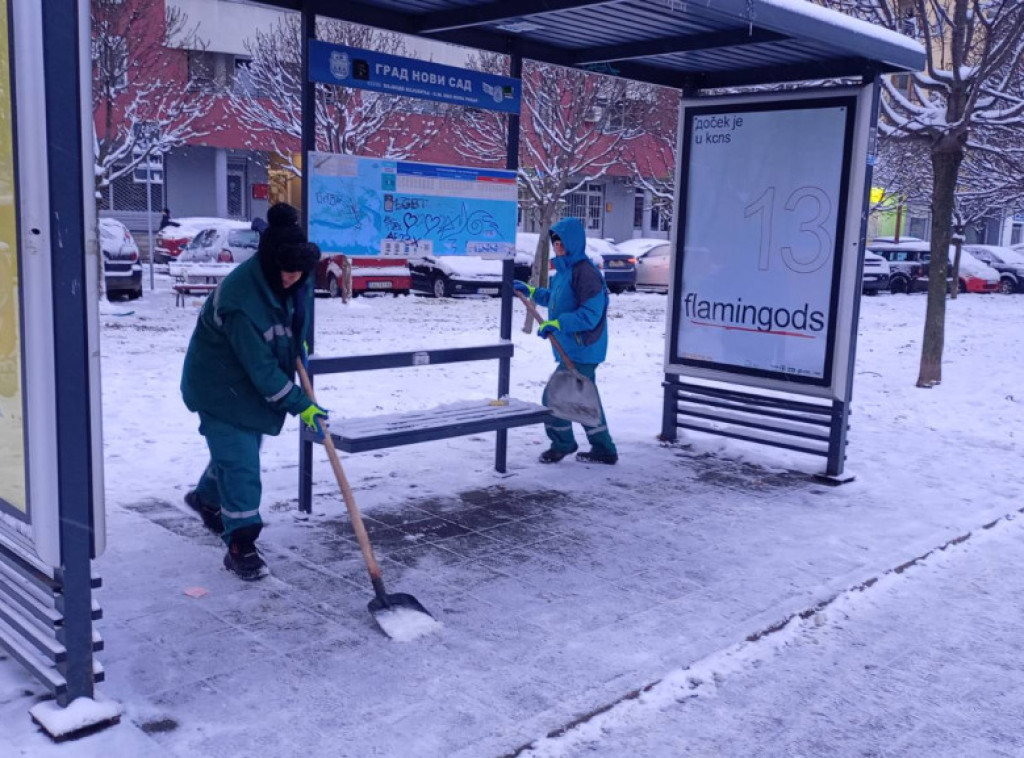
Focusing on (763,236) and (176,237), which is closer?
(763,236)

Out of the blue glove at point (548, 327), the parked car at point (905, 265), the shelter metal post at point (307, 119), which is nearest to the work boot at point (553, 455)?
the blue glove at point (548, 327)

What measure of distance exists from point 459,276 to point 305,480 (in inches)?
595

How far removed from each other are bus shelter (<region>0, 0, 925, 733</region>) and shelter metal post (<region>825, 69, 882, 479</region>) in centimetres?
2

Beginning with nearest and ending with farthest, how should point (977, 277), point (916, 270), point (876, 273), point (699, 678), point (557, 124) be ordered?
point (699, 678), point (557, 124), point (876, 273), point (916, 270), point (977, 277)

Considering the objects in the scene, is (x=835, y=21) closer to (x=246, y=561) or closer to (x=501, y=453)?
(x=501, y=453)

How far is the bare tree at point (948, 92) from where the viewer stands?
31.6ft

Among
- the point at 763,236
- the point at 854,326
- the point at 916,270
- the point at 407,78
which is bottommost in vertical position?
the point at 916,270

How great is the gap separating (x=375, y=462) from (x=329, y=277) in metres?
12.9

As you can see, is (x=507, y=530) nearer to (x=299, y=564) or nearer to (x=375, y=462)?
(x=299, y=564)

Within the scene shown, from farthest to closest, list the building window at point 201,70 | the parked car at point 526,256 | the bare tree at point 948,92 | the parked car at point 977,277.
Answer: the parked car at point 977,277 → the parked car at point 526,256 → the building window at point 201,70 → the bare tree at point 948,92

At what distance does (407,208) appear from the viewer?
235 inches

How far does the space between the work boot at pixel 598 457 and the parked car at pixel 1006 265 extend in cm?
2640

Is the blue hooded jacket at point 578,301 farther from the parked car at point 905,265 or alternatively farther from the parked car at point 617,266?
the parked car at point 905,265

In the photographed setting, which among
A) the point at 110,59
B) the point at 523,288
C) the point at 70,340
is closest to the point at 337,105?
the point at 110,59
